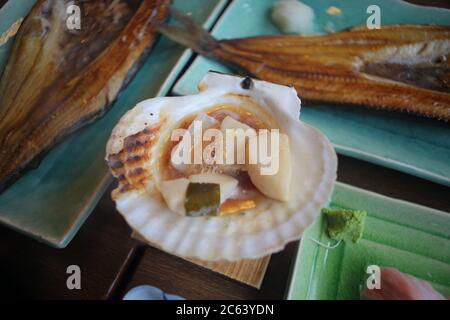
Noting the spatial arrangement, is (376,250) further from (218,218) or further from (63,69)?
(63,69)

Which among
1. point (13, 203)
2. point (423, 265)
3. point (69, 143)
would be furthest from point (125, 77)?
point (423, 265)

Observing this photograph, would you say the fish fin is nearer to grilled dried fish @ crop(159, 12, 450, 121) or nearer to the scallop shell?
grilled dried fish @ crop(159, 12, 450, 121)

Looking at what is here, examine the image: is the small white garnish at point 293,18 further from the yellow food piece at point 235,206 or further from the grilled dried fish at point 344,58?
the yellow food piece at point 235,206

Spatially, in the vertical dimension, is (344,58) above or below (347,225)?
above

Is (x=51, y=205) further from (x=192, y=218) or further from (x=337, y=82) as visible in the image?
(x=337, y=82)

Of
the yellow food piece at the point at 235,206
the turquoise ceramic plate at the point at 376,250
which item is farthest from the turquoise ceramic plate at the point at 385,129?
the yellow food piece at the point at 235,206

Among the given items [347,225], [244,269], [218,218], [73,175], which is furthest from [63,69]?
[347,225]
